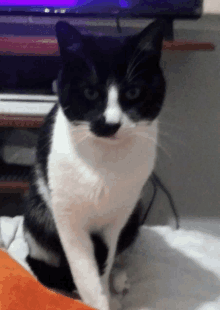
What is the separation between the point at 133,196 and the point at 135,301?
32 cm

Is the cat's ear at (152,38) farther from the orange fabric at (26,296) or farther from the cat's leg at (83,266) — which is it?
the orange fabric at (26,296)

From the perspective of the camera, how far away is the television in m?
1.03

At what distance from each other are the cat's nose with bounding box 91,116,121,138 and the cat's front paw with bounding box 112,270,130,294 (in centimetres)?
48

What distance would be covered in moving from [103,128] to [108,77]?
0.39 feet

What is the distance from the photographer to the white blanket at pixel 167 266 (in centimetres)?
81

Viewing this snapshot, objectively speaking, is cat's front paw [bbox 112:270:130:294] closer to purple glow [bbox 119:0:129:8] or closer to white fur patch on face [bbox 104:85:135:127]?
white fur patch on face [bbox 104:85:135:127]

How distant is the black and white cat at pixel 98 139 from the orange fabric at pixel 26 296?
0.12 m

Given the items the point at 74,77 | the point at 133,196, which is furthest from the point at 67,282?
the point at 74,77

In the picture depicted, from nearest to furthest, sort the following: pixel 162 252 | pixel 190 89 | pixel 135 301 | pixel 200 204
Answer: pixel 135 301 → pixel 162 252 → pixel 190 89 → pixel 200 204

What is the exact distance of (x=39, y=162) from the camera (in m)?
0.82

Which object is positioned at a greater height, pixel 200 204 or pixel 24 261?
pixel 24 261

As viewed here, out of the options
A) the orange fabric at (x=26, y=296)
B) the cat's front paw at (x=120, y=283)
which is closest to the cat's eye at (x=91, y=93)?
the orange fabric at (x=26, y=296)

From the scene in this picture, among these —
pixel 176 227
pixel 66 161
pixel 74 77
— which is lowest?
pixel 176 227

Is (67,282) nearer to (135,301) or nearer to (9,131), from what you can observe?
(135,301)
